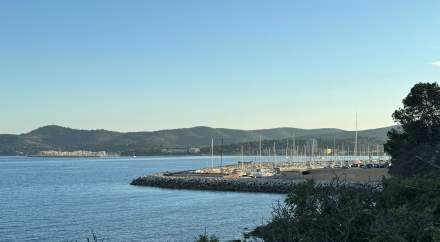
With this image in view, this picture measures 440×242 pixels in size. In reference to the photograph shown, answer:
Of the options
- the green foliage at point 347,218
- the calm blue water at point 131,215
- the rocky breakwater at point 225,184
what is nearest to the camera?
the green foliage at point 347,218

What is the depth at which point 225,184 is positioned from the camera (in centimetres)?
8181

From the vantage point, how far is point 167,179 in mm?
91375

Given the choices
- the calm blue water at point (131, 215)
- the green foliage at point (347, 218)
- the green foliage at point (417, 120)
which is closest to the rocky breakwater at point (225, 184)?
the calm blue water at point (131, 215)

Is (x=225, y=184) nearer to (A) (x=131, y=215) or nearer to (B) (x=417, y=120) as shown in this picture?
(B) (x=417, y=120)

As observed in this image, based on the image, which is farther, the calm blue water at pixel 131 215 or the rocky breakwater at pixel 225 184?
the rocky breakwater at pixel 225 184

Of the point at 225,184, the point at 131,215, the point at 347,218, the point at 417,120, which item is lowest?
the point at 131,215

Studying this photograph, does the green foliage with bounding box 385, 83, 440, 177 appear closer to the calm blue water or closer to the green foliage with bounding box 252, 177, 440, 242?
the calm blue water

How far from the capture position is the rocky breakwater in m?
75.9

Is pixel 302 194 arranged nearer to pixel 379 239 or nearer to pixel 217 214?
pixel 379 239

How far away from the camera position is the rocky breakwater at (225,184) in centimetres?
7594

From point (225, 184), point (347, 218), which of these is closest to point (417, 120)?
point (225, 184)

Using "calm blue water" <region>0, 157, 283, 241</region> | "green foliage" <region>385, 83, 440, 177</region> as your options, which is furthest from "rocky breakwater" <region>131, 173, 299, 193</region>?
"green foliage" <region>385, 83, 440, 177</region>

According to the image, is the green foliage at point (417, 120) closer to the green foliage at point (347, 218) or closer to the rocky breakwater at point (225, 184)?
the rocky breakwater at point (225, 184)

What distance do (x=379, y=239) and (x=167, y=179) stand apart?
265 ft
